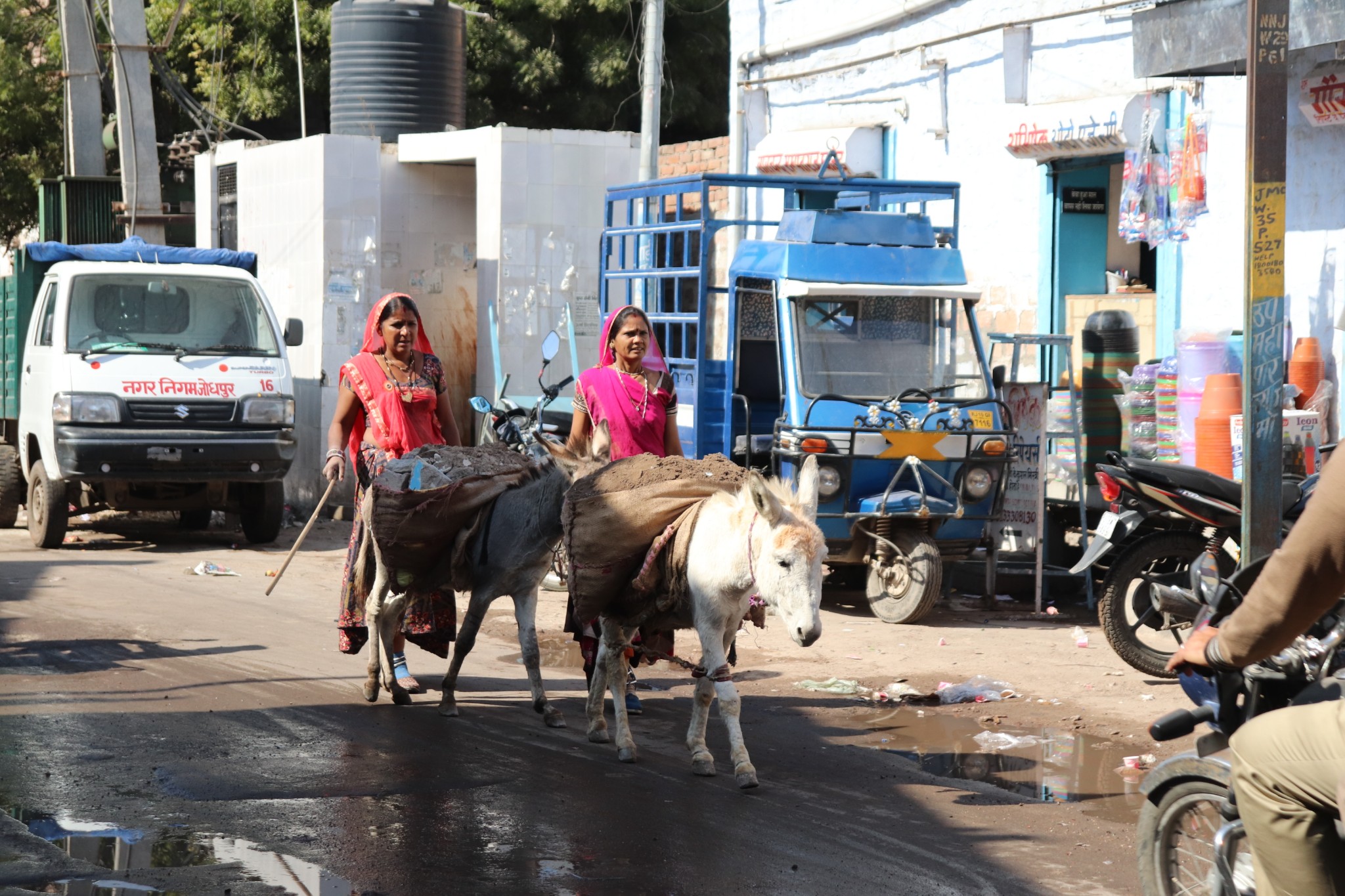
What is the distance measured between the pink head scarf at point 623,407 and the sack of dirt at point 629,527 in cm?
78

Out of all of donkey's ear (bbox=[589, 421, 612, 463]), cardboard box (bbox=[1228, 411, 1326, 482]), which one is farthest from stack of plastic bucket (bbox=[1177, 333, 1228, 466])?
donkey's ear (bbox=[589, 421, 612, 463])


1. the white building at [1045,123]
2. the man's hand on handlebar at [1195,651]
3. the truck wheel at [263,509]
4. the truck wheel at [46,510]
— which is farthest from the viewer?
the truck wheel at [263,509]

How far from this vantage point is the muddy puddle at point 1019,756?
19.8ft

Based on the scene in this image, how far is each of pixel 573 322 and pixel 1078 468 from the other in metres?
6.47

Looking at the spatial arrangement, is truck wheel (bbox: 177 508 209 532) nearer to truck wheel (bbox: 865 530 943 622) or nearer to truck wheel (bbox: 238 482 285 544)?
truck wheel (bbox: 238 482 285 544)

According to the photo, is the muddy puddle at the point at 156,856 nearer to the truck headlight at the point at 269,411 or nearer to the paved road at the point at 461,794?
the paved road at the point at 461,794

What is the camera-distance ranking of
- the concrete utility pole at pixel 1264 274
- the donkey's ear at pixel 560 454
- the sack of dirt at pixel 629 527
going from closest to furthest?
the sack of dirt at pixel 629 527 → the concrete utility pole at pixel 1264 274 → the donkey's ear at pixel 560 454

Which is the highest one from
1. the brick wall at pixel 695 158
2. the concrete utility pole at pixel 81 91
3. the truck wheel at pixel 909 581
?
the concrete utility pole at pixel 81 91

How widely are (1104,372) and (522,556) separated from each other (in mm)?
5558

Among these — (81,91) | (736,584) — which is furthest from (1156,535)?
(81,91)

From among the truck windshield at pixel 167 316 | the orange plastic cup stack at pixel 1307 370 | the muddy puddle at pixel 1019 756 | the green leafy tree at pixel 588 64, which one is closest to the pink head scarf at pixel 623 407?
the muddy puddle at pixel 1019 756

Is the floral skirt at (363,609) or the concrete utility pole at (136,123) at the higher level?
the concrete utility pole at (136,123)

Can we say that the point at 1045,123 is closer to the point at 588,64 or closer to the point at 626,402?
the point at 626,402

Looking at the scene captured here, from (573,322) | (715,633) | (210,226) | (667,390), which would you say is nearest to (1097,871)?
(715,633)
